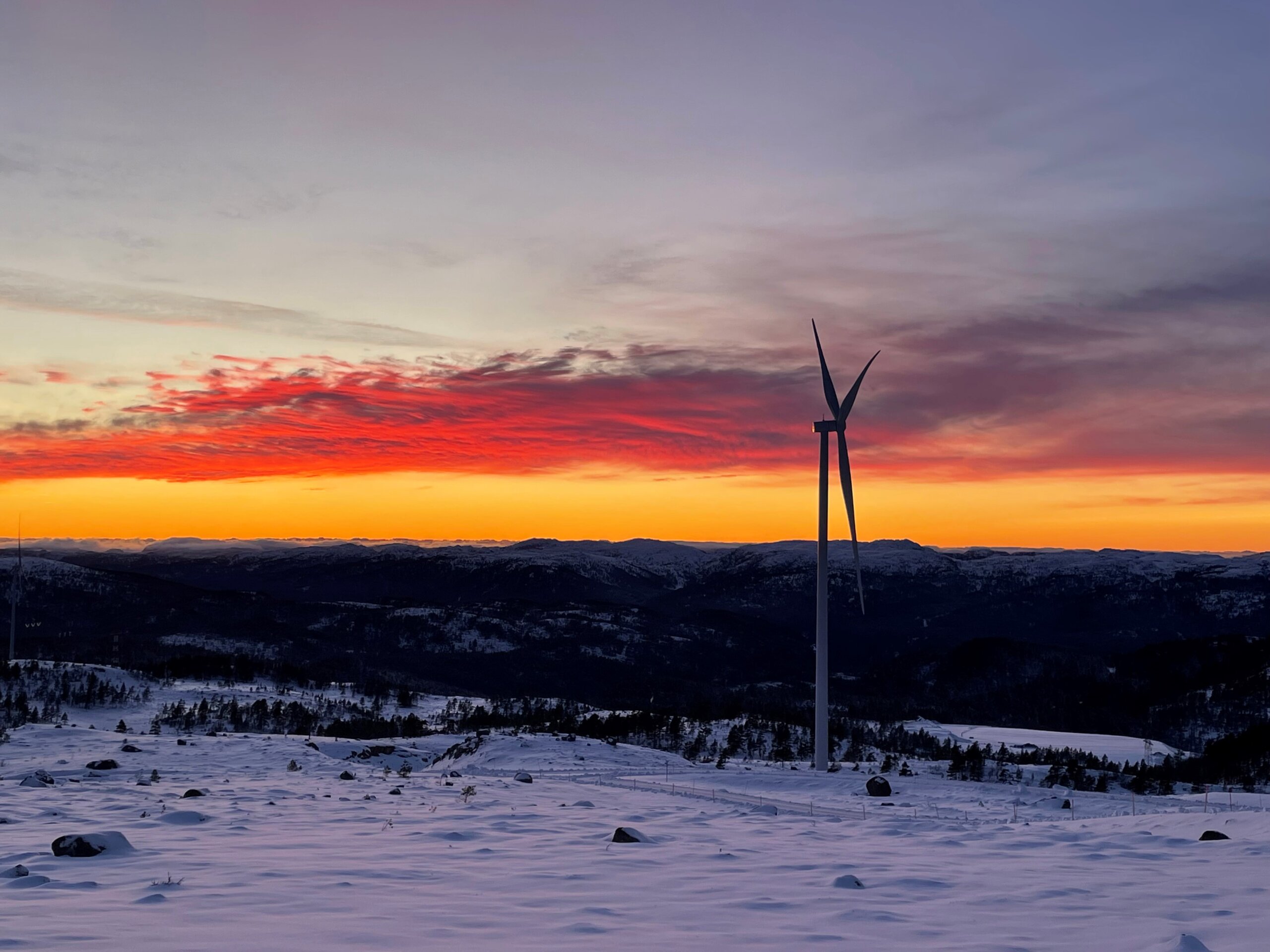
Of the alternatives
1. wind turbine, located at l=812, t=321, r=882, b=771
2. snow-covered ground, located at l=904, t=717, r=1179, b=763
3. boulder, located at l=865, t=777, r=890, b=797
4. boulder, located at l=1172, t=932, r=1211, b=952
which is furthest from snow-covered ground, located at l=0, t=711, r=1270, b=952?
snow-covered ground, located at l=904, t=717, r=1179, b=763

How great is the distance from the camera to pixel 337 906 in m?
13.1

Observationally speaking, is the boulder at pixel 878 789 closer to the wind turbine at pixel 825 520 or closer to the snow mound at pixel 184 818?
the wind turbine at pixel 825 520

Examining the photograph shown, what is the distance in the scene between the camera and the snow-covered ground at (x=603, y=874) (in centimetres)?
1176

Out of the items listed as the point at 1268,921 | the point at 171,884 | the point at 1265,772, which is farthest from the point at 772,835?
the point at 1265,772

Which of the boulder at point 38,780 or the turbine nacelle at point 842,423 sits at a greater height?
the turbine nacelle at point 842,423

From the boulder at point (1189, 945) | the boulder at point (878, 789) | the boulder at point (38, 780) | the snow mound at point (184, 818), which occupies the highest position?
the boulder at point (1189, 945)

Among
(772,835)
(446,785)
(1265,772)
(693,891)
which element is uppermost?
(693,891)

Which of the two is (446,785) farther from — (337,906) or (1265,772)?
(1265,772)

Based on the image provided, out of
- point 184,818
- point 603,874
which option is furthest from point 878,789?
point 184,818

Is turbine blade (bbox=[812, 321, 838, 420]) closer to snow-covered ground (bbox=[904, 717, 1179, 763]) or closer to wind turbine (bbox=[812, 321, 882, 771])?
wind turbine (bbox=[812, 321, 882, 771])

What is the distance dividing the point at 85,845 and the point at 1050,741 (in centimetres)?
13071

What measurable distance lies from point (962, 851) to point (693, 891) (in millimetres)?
8012

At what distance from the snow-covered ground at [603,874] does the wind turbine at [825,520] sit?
15.6 meters

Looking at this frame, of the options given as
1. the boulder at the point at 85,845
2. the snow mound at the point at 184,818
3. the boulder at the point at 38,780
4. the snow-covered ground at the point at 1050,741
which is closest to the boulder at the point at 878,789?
the snow mound at the point at 184,818
